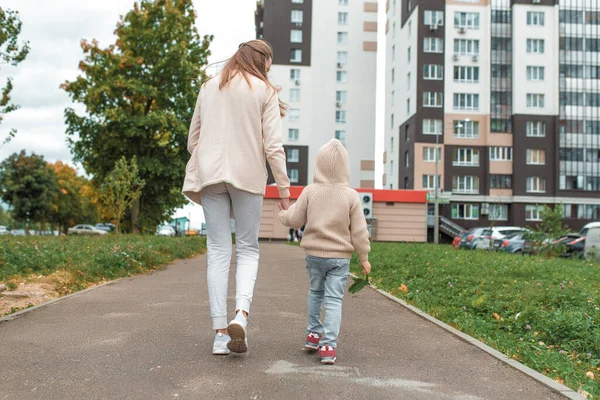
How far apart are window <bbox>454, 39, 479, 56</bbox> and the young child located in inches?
2464

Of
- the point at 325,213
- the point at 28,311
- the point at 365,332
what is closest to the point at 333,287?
the point at 325,213

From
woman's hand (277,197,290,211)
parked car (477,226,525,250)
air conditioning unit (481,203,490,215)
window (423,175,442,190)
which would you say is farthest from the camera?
Result: window (423,175,442,190)

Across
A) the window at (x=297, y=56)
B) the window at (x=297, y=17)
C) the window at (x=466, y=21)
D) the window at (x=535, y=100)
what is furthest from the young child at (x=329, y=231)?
the window at (x=297, y=17)

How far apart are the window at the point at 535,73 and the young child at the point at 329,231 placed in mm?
63531

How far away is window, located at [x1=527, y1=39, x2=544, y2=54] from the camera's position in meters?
63.0

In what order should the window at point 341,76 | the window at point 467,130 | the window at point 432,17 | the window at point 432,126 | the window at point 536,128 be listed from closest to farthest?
the window at point 536,128 < the window at point 467,130 < the window at point 432,126 < the window at point 432,17 < the window at point 341,76

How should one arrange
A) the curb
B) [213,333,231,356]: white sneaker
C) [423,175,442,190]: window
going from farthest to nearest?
[423,175,442,190]: window < [213,333,231,356]: white sneaker < the curb

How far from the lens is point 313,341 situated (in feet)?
15.3

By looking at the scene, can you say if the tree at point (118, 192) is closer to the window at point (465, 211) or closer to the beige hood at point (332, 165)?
the beige hood at point (332, 165)

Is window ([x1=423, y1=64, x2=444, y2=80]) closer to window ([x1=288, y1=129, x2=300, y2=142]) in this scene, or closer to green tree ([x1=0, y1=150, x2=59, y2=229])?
window ([x1=288, y1=129, x2=300, y2=142])

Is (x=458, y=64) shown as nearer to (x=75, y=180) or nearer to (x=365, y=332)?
(x=75, y=180)

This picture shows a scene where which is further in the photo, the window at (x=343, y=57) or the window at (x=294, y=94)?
the window at (x=343, y=57)

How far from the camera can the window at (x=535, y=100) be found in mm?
62844

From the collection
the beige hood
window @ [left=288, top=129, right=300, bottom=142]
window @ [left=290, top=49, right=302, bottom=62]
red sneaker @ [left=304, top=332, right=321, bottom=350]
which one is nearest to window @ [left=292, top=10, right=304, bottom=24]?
window @ [left=290, top=49, right=302, bottom=62]
